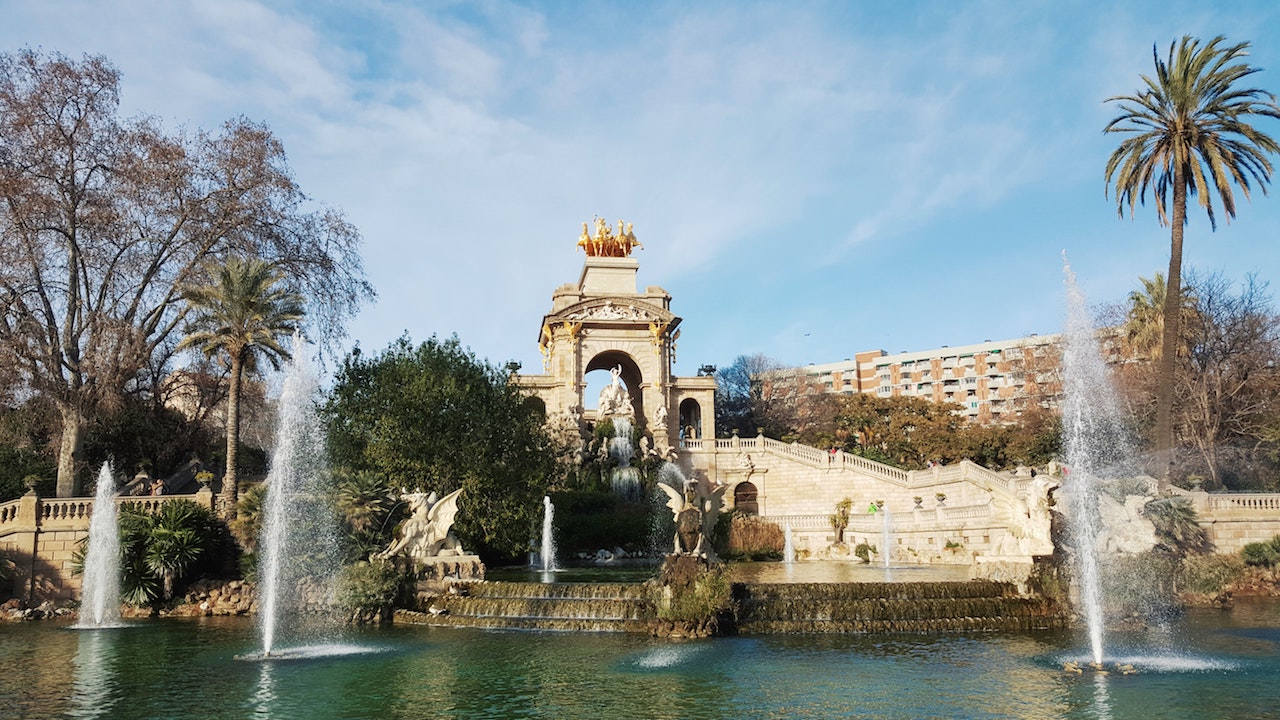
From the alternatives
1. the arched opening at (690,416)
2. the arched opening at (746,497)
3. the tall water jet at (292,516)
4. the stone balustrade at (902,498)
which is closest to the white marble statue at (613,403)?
the stone balustrade at (902,498)

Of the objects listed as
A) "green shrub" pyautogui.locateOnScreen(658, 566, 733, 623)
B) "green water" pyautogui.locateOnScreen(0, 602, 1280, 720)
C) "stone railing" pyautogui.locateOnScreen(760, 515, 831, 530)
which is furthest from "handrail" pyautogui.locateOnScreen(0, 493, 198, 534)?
"stone railing" pyautogui.locateOnScreen(760, 515, 831, 530)

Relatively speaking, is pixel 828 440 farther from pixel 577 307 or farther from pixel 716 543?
pixel 716 543

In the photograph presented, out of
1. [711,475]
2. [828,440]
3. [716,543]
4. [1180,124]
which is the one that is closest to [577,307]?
[711,475]

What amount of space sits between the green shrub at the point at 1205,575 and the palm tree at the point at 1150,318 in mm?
16655

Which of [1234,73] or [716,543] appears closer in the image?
[1234,73]

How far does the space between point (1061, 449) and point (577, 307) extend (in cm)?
2692

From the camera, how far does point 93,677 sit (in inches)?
563

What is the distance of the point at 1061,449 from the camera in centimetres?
4438

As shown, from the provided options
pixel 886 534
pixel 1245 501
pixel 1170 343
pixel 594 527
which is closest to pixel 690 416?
pixel 594 527

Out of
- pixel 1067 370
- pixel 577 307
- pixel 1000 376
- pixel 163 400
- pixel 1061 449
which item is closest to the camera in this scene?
pixel 1067 370

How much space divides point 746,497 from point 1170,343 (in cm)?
2448

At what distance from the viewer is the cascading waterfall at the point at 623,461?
43.6m

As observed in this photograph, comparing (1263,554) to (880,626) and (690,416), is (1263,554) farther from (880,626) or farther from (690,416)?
(690,416)

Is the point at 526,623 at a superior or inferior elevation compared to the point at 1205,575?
inferior
